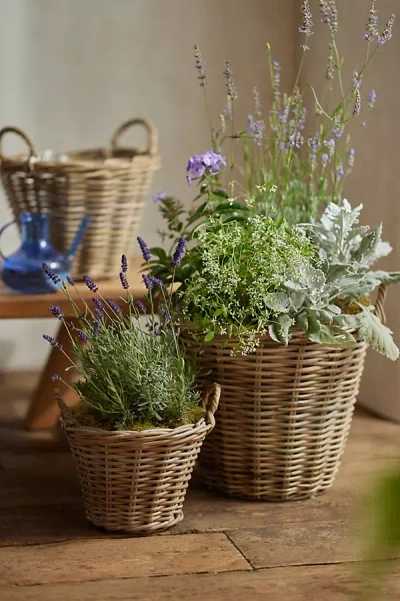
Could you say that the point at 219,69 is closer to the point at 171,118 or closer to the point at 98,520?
the point at 171,118

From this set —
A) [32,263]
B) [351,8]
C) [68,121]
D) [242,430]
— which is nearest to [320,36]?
[351,8]

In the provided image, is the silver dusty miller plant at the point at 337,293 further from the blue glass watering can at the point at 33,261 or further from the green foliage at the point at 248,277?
the blue glass watering can at the point at 33,261

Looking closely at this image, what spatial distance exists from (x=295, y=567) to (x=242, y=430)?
0.32m

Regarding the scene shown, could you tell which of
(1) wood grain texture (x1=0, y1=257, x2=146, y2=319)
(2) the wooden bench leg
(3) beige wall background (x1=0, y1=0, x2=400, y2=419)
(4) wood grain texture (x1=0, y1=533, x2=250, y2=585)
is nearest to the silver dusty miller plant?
(4) wood grain texture (x1=0, y1=533, x2=250, y2=585)

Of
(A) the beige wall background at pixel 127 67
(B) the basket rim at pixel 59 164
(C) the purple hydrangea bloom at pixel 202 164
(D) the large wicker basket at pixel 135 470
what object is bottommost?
(D) the large wicker basket at pixel 135 470

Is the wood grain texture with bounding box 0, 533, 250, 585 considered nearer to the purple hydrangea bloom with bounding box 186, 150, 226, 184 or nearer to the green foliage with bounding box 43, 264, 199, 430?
the green foliage with bounding box 43, 264, 199, 430

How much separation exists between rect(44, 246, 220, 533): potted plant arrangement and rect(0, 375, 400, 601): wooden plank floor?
0.20 feet

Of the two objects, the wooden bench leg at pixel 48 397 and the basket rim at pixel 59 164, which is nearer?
the basket rim at pixel 59 164

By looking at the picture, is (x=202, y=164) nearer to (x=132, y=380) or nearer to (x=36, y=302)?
(x=132, y=380)

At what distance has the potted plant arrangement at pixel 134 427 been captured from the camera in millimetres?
1385

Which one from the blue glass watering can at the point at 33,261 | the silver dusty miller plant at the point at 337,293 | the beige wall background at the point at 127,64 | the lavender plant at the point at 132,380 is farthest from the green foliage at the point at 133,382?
the beige wall background at the point at 127,64

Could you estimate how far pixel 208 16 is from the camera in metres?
2.79

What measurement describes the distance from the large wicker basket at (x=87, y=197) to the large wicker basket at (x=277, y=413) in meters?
0.66

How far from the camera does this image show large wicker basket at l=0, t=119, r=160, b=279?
2.04 metres
